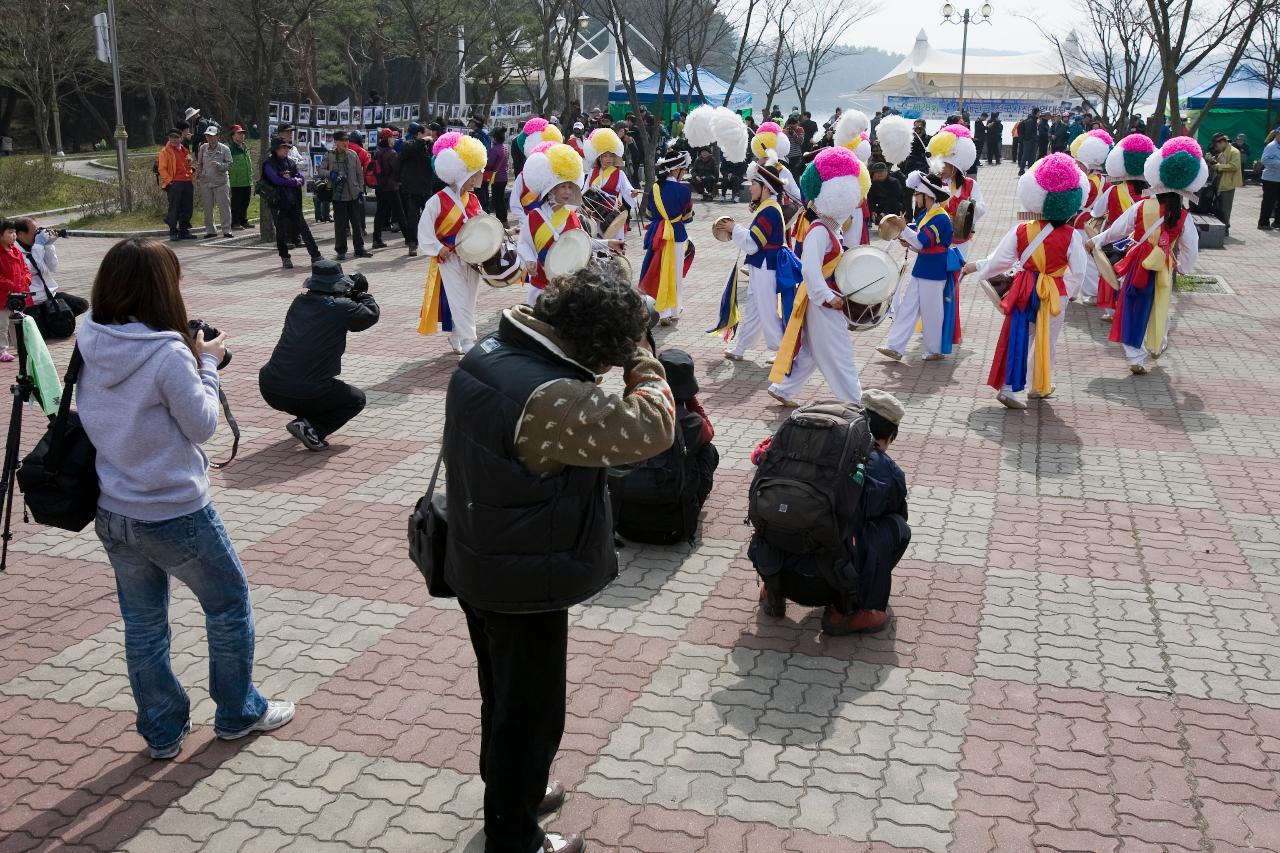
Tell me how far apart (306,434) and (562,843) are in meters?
4.76

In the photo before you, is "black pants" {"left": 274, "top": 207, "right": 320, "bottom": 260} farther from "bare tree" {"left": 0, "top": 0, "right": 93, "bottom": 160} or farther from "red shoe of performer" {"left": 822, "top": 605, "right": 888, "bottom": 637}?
"bare tree" {"left": 0, "top": 0, "right": 93, "bottom": 160}

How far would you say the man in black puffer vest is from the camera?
2.97 meters

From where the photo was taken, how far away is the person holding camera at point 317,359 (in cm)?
768

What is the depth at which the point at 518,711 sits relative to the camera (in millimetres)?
3291

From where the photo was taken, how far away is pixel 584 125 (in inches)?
1077

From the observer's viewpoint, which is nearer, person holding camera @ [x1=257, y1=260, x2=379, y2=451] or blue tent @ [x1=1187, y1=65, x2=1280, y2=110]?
person holding camera @ [x1=257, y1=260, x2=379, y2=451]

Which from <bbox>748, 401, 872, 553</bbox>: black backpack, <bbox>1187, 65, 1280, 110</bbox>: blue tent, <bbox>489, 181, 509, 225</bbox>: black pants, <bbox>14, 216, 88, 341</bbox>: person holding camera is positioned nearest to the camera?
<bbox>748, 401, 872, 553</bbox>: black backpack

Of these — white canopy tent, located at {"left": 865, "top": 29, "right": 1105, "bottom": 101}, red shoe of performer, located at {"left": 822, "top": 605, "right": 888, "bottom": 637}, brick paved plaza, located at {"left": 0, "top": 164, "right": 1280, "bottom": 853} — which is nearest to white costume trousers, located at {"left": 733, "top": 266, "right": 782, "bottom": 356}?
brick paved plaza, located at {"left": 0, "top": 164, "right": 1280, "bottom": 853}

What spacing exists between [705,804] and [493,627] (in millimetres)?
1164

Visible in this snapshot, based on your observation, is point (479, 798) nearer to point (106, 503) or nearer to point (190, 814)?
point (190, 814)

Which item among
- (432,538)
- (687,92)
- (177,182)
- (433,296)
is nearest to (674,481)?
(432,538)

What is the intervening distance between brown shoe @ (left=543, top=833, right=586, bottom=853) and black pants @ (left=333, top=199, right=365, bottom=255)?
46.7 ft

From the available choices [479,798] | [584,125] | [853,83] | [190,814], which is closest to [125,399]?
[190,814]

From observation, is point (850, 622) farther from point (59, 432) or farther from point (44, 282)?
point (44, 282)
